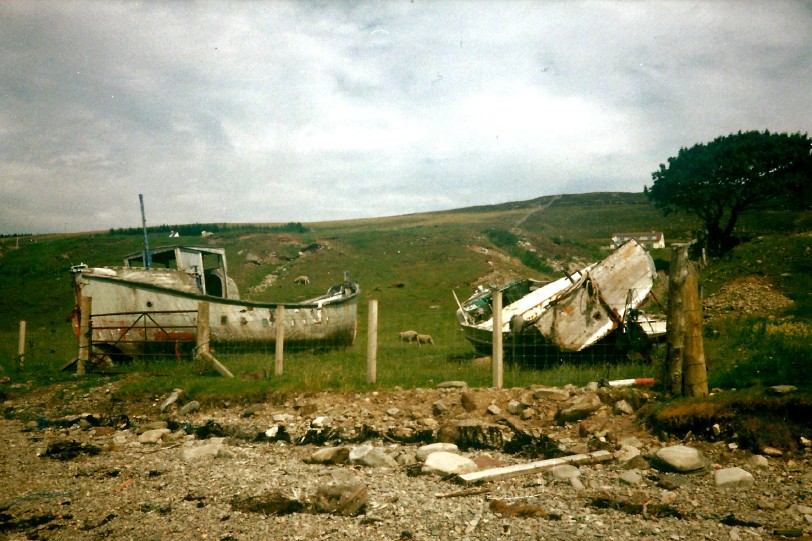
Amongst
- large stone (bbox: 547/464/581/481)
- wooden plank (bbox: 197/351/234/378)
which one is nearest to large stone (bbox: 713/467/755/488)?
large stone (bbox: 547/464/581/481)

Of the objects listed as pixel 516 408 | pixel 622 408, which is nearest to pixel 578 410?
pixel 622 408

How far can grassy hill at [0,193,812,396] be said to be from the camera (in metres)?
17.1

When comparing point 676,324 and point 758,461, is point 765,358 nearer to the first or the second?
point 676,324

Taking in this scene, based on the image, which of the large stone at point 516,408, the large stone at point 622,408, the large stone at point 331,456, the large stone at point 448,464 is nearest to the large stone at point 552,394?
the large stone at point 516,408

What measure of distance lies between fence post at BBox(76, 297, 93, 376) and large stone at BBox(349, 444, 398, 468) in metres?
8.45

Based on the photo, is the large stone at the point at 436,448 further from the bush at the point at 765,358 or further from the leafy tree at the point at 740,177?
the leafy tree at the point at 740,177

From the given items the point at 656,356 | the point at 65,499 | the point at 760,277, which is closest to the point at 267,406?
the point at 65,499

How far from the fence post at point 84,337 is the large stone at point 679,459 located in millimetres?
11235

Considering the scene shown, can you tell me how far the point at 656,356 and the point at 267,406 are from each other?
7278mm

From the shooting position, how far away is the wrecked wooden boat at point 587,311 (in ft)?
35.9

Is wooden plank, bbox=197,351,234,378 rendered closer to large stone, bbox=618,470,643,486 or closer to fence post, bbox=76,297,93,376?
fence post, bbox=76,297,93,376

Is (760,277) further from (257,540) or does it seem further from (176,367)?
(257,540)

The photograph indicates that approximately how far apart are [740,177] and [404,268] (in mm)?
26412

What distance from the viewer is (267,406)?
8391 millimetres
